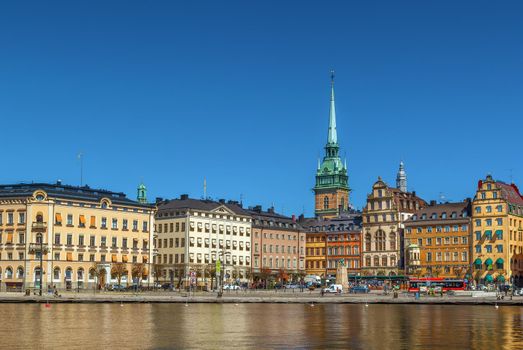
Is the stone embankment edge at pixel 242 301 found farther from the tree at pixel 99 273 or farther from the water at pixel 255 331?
the tree at pixel 99 273

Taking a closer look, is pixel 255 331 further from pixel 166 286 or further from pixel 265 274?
pixel 265 274

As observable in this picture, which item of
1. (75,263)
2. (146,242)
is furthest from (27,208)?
(146,242)

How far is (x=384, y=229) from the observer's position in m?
188

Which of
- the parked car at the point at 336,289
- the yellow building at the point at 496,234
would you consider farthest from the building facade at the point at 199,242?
the yellow building at the point at 496,234

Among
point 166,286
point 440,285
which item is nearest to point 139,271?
point 166,286

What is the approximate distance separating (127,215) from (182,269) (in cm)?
2314

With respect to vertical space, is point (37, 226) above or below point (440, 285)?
above

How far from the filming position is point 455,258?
577 ft

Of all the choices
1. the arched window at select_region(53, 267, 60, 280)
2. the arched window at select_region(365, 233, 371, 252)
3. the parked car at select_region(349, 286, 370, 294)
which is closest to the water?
the arched window at select_region(53, 267, 60, 280)

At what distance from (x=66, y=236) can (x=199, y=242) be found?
3721cm

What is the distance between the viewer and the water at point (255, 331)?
4566cm

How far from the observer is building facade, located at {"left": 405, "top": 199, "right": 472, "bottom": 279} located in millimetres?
174375

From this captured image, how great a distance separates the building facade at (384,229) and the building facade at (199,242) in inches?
1048

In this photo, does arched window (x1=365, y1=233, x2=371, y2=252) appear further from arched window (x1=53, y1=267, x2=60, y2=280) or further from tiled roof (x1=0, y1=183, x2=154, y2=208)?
→ arched window (x1=53, y1=267, x2=60, y2=280)
